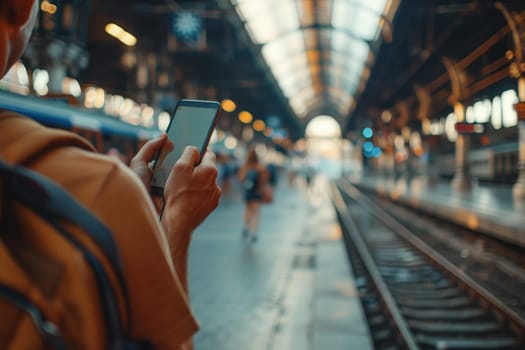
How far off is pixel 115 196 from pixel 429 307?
5.83m

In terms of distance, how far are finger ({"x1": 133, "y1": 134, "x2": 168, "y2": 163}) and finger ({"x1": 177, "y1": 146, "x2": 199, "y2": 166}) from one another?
126 mm

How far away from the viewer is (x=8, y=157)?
2.57 ft

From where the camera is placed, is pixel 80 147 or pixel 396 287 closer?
pixel 80 147

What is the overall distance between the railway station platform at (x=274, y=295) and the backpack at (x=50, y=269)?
3.35 m

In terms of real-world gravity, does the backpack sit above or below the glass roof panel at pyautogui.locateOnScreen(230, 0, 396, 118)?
below

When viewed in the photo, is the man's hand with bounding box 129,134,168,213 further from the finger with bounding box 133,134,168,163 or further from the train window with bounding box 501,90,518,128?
the train window with bounding box 501,90,518,128

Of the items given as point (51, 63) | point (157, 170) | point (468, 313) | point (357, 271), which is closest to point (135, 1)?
point (51, 63)

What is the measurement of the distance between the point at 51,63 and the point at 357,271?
911cm

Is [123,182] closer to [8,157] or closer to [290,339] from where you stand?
[8,157]

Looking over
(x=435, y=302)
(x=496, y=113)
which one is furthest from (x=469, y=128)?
(x=435, y=302)

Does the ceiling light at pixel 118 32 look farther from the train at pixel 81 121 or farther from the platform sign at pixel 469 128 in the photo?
the platform sign at pixel 469 128

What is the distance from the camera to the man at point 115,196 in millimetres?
801

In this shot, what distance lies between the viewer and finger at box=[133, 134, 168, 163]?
1353mm

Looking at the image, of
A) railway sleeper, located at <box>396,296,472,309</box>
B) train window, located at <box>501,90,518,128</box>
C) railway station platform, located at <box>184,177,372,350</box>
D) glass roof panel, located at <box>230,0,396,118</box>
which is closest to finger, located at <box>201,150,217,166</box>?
railway station platform, located at <box>184,177,372,350</box>
